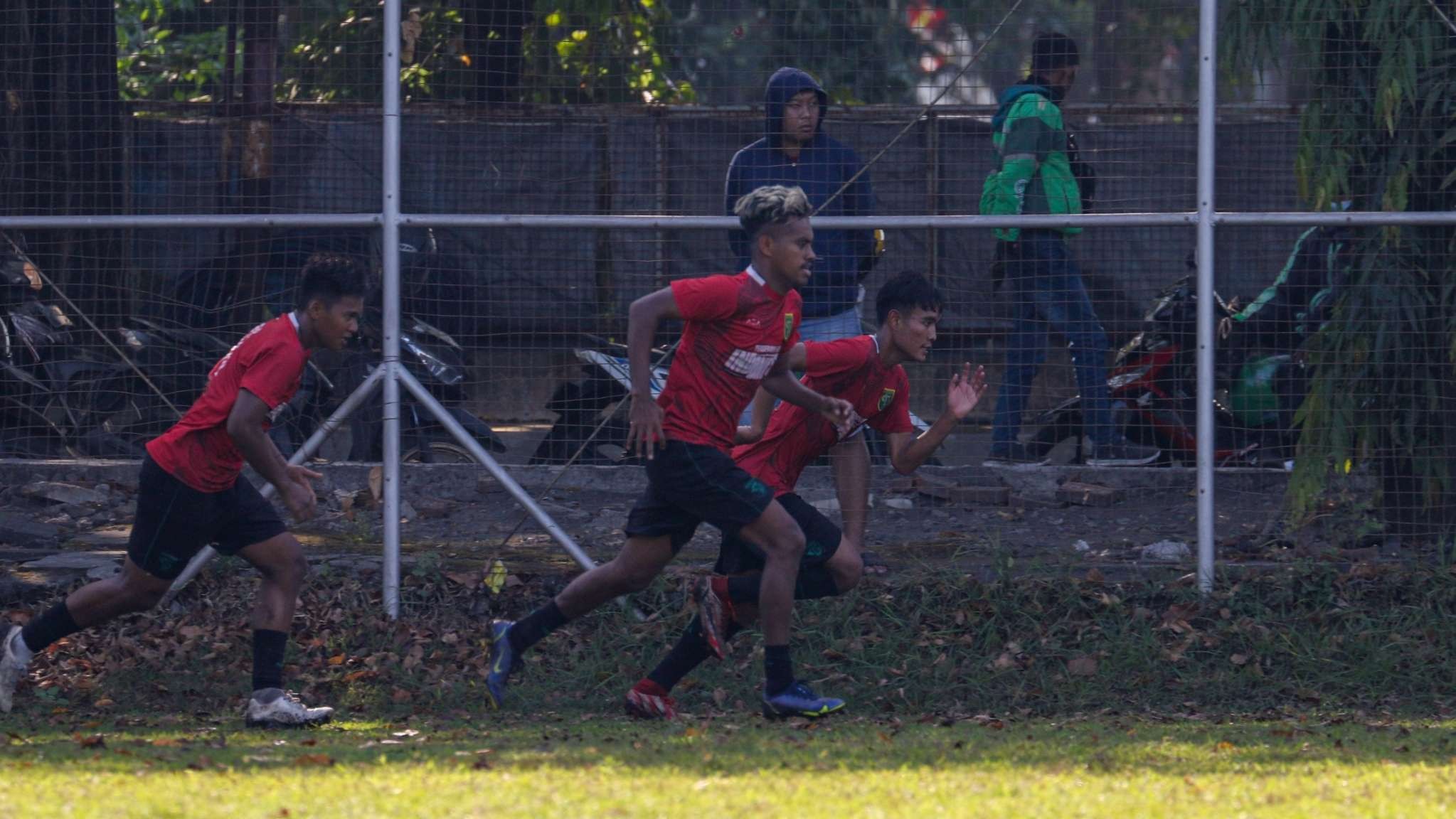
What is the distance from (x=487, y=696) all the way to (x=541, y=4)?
17.1 ft

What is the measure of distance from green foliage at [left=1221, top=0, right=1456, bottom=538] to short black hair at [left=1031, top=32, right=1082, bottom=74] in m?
0.92

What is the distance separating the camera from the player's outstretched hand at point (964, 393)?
6.23m

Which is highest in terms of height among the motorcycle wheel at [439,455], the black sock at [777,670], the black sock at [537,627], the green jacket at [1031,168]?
the green jacket at [1031,168]

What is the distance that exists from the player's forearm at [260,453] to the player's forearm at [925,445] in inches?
90.5

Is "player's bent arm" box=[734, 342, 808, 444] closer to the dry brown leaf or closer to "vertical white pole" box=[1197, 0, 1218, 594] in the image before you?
"vertical white pole" box=[1197, 0, 1218, 594]

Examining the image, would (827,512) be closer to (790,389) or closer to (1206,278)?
(1206,278)

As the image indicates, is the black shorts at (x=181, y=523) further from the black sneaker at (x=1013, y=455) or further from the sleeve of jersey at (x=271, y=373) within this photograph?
the black sneaker at (x=1013, y=455)

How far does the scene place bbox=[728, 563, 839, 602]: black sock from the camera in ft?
20.4

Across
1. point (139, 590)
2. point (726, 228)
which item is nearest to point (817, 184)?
point (726, 228)

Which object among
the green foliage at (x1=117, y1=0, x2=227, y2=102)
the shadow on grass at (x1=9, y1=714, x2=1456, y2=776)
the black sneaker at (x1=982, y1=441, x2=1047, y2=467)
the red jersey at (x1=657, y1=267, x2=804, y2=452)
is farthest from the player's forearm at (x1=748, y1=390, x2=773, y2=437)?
the green foliage at (x1=117, y1=0, x2=227, y2=102)

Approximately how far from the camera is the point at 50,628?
6164 millimetres

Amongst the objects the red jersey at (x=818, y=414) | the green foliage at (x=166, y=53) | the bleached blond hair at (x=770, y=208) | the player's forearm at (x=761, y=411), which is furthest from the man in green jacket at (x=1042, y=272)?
the green foliage at (x=166, y=53)

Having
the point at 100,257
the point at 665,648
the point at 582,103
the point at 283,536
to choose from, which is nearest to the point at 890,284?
the point at 665,648

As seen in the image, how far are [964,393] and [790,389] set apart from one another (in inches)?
26.1
